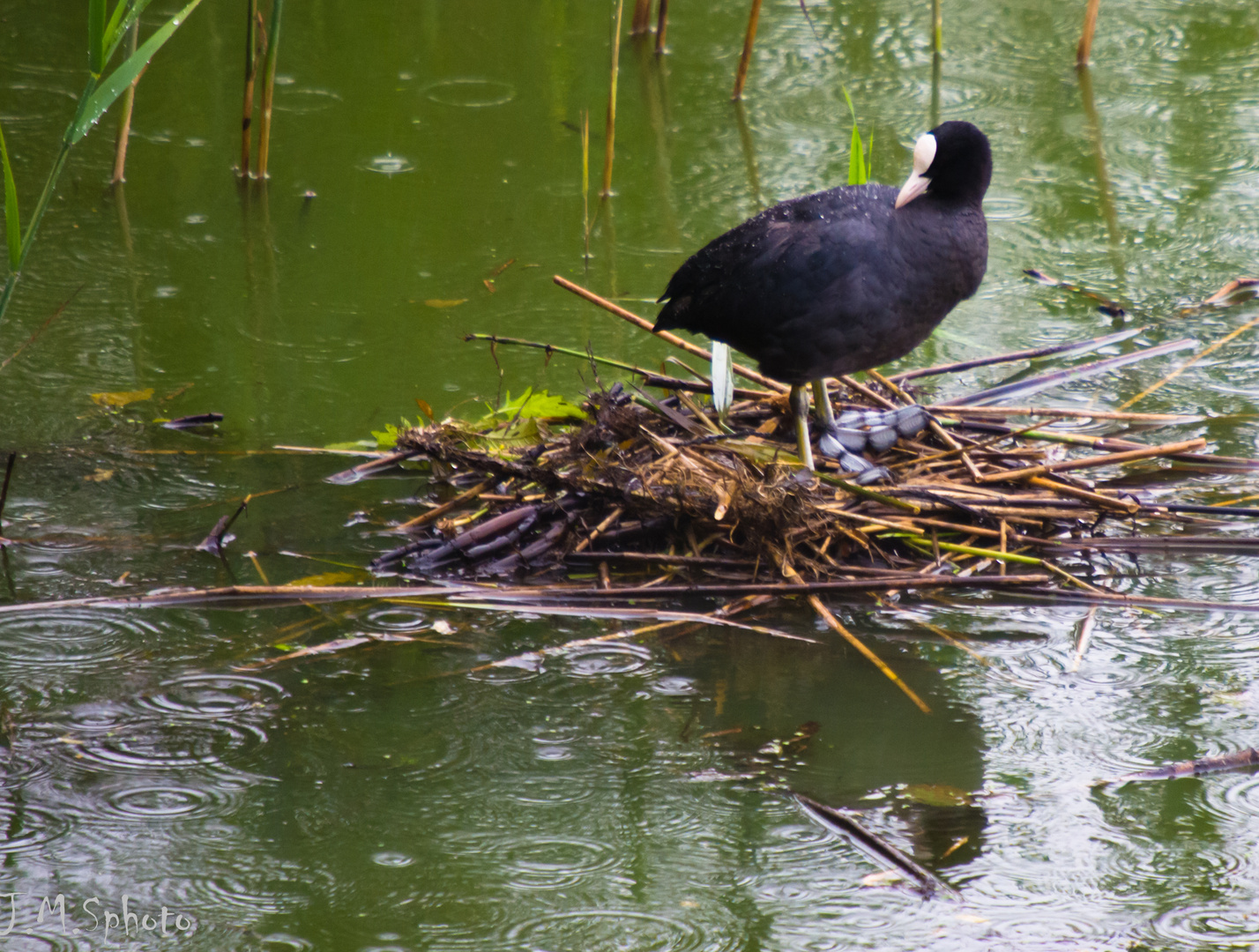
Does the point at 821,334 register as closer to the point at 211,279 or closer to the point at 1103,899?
the point at 1103,899

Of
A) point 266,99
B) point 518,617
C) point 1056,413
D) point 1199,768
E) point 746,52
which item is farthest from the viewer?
point 746,52

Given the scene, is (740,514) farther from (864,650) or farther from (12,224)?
(12,224)

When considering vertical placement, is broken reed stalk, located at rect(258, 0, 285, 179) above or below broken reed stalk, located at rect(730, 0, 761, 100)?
below

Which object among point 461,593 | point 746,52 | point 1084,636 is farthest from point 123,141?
point 1084,636

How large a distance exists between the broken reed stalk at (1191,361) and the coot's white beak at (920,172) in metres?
1.11

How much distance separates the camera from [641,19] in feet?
21.8

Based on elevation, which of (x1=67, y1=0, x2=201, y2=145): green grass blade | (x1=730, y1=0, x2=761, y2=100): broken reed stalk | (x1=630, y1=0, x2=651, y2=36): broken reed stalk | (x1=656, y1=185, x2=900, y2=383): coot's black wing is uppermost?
(x1=630, y1=0, x2=651, y2=36): broken reed stalk

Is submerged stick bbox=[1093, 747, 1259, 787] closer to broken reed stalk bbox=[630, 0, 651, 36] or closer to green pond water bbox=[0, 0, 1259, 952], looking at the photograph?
green pond water bbox=[0, 0, 1259, 952]

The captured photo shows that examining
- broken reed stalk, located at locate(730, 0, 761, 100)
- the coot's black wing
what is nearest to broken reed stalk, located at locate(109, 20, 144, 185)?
broken reed stalk, located at locate(730, 0, 761, 100)

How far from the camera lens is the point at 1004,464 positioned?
3217 mm

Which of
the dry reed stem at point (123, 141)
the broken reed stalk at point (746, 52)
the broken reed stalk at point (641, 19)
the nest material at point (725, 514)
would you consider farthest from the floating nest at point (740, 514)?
the broken reed stalk at point (641, 19)

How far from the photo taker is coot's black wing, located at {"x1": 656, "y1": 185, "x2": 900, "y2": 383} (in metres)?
2.89

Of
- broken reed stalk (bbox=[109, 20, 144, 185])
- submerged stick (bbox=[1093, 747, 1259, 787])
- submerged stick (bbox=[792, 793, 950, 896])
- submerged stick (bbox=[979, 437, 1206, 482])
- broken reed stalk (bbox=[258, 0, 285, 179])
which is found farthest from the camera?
broken reed stalk (bbox=[109, 20, 144, 185])

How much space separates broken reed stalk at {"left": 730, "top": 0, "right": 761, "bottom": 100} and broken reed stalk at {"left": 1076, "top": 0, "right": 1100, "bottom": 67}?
65.3 inches
